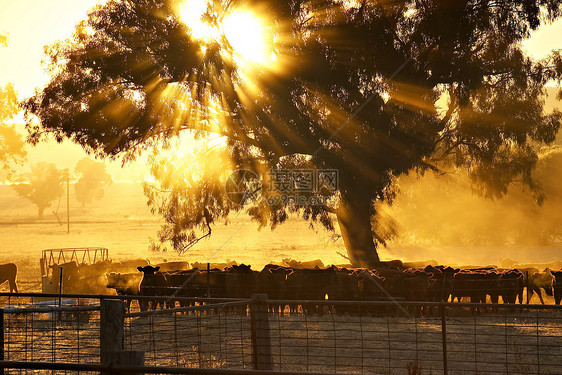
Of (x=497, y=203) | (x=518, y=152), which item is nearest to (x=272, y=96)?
(x=518, y=152)

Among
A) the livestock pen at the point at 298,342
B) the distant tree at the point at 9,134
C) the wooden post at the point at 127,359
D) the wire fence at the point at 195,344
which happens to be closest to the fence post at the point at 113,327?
the livestock pen at the point at 298,342

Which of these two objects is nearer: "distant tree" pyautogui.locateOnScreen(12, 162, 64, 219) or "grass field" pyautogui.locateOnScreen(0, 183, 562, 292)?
"grass field" pyautogui.locateOnScreen(0, 183, 562, 292)

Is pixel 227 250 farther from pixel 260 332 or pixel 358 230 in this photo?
Answer: pixel 260 332

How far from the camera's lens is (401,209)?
6397 centimetres

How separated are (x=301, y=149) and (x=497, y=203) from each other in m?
38.5

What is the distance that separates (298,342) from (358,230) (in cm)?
1409

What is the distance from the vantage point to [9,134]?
45.5 m

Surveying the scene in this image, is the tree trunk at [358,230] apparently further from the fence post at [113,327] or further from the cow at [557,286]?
the fence post at [113,327]

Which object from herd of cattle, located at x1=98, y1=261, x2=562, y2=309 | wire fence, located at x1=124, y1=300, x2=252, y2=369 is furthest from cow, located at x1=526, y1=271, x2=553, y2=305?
wire fence, located at x1=124, y1=300, x2=252, y2=369

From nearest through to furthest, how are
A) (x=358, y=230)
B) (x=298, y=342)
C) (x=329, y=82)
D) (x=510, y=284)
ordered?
1. (x=298, y=342)
2. (x=510, y=284)
3. (x=329, y=82)
4. (x=358, y=230)

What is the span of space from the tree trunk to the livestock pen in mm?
8740

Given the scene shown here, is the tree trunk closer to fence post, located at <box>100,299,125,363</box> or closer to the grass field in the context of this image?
the grass field

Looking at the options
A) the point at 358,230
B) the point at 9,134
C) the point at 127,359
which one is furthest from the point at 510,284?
the point at 9,134

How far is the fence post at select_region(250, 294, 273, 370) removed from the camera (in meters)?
7.50
